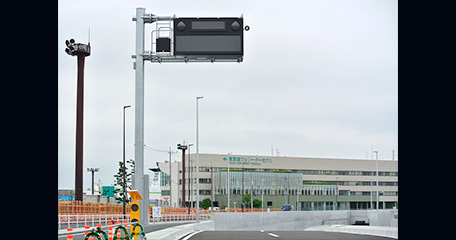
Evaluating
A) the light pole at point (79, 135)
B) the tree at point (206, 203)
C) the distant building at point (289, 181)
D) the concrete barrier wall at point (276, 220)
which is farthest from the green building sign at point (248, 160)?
the light pole at point (79, 135)

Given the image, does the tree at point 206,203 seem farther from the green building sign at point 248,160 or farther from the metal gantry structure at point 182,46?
the metal gantry structure at point 182,46

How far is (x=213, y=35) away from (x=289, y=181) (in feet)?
379

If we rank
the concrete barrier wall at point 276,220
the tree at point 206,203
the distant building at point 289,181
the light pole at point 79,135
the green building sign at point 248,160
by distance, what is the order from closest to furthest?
1. the light pole at point 79,135
2. the concrete barrier wall at point 276,220
3. the tree at point 206,203
4. the distant building at point 289,181
5. the green building sign at point 248,160

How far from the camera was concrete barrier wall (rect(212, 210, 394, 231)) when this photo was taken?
7575 centimetres

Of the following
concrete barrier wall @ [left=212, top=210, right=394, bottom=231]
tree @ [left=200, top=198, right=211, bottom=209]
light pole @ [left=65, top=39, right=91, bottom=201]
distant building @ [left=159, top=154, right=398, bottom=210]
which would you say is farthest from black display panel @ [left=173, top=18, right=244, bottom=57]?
tree @ [left=200, top=198, right=211, bottom=209]

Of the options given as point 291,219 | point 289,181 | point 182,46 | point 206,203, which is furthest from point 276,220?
point 182,46

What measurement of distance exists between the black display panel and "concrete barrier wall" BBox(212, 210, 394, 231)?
5761cm

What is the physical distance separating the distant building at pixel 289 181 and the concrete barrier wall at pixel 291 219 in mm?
13920

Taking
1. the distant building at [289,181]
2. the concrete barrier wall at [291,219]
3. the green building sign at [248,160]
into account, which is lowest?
the concrete barrier wall at [291,219]

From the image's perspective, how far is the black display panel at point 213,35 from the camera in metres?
17.3
